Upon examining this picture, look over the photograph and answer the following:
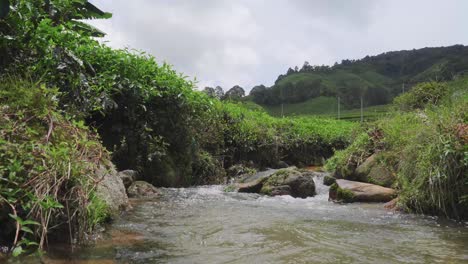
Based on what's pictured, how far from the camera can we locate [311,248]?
171 inches

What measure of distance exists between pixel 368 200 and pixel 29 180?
6266mm

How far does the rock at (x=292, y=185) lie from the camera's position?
9.35m

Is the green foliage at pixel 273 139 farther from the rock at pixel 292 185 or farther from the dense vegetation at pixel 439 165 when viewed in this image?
the dense vegetation at pixel 439 165

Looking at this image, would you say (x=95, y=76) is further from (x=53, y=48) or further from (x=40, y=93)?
(x=40, y=93)

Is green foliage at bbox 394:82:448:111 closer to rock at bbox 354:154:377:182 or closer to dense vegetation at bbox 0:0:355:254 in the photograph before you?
dense vegetation at bbox 0:0:355:254

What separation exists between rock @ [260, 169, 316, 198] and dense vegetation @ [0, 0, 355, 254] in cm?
205

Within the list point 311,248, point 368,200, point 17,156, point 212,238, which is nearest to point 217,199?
point 368,200

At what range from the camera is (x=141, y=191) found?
25.6ft

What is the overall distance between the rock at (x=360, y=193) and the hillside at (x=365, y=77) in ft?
135

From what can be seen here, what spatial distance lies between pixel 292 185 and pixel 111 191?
4948mm

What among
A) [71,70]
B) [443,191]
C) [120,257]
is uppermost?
[71,70]

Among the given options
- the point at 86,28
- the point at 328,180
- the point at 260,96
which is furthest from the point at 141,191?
the point at 260,96

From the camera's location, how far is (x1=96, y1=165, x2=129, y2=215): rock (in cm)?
500

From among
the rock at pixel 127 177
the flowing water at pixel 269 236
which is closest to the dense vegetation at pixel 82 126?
the flowing water at pixel 269 236
